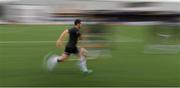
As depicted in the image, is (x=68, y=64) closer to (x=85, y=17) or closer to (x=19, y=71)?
(x=19, y=71)

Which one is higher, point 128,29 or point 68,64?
point 68,64

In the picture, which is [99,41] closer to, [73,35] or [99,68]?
[99,68]

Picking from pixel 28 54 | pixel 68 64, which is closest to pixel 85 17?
pixel 28 54

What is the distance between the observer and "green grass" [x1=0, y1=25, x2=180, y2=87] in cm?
1602

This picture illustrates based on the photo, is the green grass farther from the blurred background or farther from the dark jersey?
the dark jersey

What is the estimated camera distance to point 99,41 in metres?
24.6

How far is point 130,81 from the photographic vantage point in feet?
53.0

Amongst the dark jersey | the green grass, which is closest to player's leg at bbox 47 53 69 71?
the green grass

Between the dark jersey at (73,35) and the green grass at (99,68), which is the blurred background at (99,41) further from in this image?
the dark jersey at (73,35)

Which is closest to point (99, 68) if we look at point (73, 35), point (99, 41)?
point (73, 35)

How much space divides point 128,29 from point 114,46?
21.2ft

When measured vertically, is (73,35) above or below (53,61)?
above

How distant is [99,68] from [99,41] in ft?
20.7

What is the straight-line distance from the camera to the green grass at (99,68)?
16.0m
